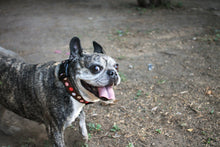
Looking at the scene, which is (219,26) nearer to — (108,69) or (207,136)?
(207,136)

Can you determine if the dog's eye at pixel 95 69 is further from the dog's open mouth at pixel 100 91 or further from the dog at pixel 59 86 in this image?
the dog's open mouth at pixel 100 91

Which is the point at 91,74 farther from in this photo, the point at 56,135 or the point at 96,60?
the point at 56,135

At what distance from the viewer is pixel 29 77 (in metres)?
2.60

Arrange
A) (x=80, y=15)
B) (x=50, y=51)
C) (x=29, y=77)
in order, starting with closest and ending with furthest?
(x=29, y=77), (x=50, y=51), (x=80, y=15)

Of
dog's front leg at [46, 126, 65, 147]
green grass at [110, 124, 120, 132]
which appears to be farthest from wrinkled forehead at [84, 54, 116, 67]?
green grass at [110, 124, 120, 132]

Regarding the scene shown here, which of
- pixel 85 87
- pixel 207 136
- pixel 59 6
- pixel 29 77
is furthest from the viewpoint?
pixel 59 6

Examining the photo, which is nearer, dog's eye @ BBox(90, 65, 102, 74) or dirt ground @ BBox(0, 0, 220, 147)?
dog's eye @ BBox(90, 65, 102, 74)

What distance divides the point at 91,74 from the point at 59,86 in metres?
0.43

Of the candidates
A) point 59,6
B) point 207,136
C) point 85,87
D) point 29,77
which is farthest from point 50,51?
point 59,6

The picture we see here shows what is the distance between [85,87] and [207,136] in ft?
6.60

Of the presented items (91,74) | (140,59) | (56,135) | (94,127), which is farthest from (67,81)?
(140,59)

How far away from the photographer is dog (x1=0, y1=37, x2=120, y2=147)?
2.30 meters

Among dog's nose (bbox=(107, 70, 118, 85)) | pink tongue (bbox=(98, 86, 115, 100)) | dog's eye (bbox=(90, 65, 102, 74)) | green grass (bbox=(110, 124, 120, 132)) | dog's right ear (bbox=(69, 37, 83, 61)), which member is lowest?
green grass (bbox=(110, 124, 120, 132))

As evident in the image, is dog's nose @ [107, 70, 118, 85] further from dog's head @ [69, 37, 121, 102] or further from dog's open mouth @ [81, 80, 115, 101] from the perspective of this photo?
dog's open mouth @ [81, 80, 115, 101]
